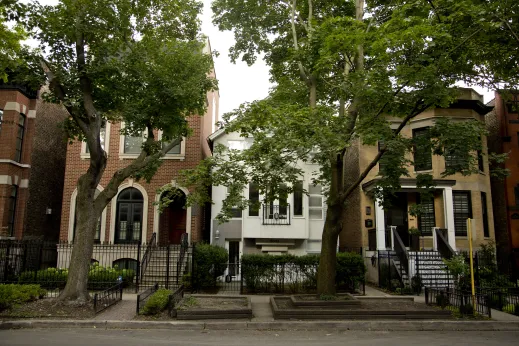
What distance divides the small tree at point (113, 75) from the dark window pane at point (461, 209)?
13467 mm

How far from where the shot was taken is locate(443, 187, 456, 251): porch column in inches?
729

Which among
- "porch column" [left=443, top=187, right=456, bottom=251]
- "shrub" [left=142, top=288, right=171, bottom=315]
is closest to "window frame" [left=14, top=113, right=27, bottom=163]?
"shrub" [left=142, top=288, right=171, bottom=315]

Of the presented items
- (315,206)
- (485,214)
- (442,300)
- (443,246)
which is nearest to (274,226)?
(315,206)

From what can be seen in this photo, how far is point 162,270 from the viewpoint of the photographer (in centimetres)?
1759

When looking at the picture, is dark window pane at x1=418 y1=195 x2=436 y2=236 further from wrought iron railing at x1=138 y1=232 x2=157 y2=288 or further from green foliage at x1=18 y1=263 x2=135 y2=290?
green foliage at x1=18 y1=263 x2=135 y2=290

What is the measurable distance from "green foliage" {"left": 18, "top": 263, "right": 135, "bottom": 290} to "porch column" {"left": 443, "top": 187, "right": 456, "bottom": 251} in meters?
13.9

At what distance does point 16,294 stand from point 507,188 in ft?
74.3

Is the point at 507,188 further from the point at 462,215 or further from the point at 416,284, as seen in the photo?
the point at 416,284

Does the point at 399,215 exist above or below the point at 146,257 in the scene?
above

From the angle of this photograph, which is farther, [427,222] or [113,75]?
[427,222]

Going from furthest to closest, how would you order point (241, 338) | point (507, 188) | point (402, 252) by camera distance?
1. point (507, 188)
2. point (402, 252)
3. point (241, 338)

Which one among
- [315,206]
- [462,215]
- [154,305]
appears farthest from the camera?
[315,206]

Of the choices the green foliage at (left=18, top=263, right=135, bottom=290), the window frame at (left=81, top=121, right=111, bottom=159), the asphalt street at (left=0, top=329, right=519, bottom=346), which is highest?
the window frame at (left=81, top=121, right=111, bottom=159)

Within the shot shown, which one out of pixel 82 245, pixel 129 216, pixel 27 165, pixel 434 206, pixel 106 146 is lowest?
pixel 82 245
